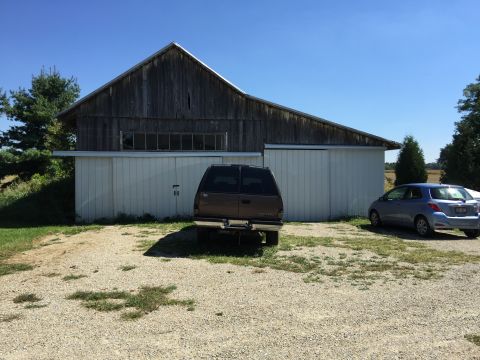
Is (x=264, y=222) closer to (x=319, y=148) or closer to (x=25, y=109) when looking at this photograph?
(x=319, y=148)

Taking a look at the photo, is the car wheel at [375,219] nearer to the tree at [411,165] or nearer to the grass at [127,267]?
the grass at [127,267]

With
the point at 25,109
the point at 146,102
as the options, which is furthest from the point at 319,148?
the point at 25,109

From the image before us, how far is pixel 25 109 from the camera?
34.6m

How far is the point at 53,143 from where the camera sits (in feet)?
93.5

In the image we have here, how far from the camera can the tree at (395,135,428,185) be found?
90.1ft

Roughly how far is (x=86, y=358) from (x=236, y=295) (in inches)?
103

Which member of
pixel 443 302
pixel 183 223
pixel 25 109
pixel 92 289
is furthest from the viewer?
pixel 25 109

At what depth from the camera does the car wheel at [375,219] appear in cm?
1481

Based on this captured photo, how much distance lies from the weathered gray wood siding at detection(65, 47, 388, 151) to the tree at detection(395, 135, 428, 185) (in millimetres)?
11419

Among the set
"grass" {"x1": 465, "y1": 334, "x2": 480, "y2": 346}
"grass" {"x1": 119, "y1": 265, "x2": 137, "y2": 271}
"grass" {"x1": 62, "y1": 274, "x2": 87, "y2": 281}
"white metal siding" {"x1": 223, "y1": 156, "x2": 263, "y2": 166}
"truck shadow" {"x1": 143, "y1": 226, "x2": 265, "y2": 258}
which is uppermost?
"white metal siding" {"x1": 223, "y1": 156, "x2": 263, "y2": 166}

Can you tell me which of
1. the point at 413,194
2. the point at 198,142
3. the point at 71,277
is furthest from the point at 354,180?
the point at 71,277

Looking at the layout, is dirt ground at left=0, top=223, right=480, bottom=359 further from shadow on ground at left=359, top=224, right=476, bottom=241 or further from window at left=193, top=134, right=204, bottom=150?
window at left=193, top=134, right=204, bottom=150

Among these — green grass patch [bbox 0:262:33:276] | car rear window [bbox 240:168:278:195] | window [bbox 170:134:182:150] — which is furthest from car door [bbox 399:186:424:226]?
green grass patch [bbox 0:262:33:276]

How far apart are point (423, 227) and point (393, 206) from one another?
147cm
